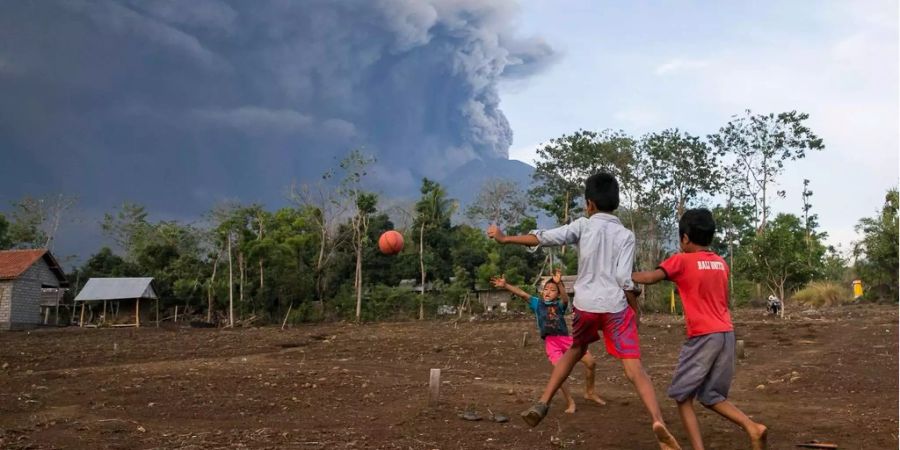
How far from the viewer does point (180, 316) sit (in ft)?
133

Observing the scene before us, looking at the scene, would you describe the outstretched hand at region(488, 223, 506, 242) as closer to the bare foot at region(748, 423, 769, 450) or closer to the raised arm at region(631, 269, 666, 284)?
the raised arm at region(631, 269, 666, 284)

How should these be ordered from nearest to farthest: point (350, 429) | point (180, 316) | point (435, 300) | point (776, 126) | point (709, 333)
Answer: point (709, 333) → point (350, 429) → point (435, 300) → point (180, 316) → point (776, 126)

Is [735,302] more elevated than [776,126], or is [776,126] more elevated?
[776,126]

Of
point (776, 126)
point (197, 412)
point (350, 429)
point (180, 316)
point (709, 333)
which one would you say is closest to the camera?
point (709, 333)

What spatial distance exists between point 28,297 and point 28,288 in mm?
497

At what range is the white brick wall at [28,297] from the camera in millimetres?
37781

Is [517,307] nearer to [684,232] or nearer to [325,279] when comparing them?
[325,279]

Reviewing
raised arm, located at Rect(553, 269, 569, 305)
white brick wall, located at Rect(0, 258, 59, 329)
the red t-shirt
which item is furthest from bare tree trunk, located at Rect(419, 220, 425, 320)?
the red t-shirt

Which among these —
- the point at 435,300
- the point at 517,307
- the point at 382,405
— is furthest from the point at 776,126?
the point at 382,405

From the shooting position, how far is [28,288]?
39.1 metres

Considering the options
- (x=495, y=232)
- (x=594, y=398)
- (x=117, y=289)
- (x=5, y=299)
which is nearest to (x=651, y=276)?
(x=495, y=232)

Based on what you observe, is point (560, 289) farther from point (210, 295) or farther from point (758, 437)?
point (210, 295)

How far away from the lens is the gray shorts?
5.04 meters

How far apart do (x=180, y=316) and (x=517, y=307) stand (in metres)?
18.8
